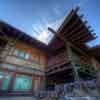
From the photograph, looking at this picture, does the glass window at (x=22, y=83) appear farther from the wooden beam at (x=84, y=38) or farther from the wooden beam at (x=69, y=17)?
the wooden beam at (x=84, y=38)

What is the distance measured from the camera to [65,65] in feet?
24.2

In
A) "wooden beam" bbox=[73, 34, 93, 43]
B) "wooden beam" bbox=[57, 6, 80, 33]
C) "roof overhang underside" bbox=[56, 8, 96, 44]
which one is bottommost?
"wooden beam" bbox=[73, 34, 93, 43]

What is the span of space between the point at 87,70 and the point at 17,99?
Result: 562cm

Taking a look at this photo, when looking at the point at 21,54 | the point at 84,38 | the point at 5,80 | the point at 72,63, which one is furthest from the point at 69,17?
the point at 5,80

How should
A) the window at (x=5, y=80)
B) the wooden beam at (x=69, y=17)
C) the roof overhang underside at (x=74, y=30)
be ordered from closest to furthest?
1. the wooden beam at (x=69, y=17)
2. the window at (x=5, y=80)
3. the roof overhang underside at (x=74, y=30)

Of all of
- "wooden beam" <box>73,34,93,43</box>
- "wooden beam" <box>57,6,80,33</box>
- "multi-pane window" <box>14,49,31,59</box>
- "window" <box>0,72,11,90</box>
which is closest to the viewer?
"wooden beam" <box>57,6,80,33</box>

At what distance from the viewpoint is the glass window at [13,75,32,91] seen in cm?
656

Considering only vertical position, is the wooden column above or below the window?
above

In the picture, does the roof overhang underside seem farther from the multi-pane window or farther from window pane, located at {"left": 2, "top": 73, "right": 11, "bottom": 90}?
A: window pane, located at {"left": 2, "top": 73, "right": 11, "bottom": 90}

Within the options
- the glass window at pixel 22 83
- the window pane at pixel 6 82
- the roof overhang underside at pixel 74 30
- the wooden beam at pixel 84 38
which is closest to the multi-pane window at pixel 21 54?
the glass window at pixel 22 83

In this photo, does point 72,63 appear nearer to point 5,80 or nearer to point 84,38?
point 84,38

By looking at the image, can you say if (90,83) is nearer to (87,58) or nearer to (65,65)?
(65,65)

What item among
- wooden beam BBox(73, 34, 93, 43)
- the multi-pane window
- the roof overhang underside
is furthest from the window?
wooden beam BBox(73, 34, 93, 43)

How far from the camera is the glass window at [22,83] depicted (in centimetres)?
656
